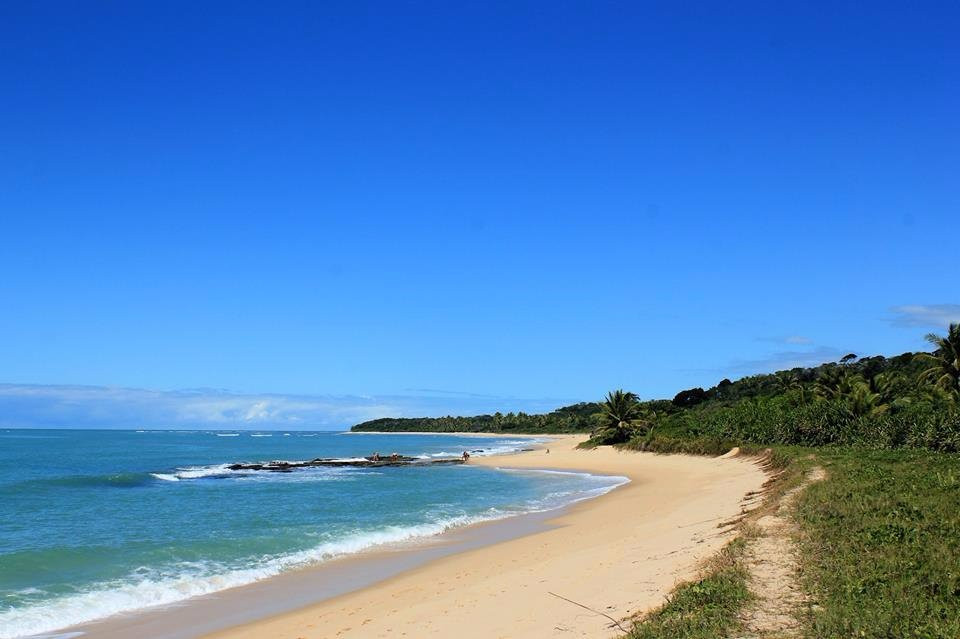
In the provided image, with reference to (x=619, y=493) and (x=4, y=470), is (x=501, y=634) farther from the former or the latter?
(x=4, y=470)

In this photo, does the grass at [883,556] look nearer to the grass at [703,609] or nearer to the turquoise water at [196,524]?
the grass at [703,609]

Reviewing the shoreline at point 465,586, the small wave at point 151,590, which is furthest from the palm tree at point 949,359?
the small wave at point 151,590

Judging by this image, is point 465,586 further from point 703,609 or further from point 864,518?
point 864,518

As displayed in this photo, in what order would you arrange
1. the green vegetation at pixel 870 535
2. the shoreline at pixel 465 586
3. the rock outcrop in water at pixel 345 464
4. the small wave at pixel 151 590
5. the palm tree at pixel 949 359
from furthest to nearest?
the rock outcrop in water at pixel 345 464 < the palm tree at pixel 949 359 < the small wave at pixel 151 590 < the shoreline at pixel 465 586 < the green vegetation at pixel 870 535

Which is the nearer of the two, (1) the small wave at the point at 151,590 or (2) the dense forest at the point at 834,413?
(1) the small wave at the point at 151,590

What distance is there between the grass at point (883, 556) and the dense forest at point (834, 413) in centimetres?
1868

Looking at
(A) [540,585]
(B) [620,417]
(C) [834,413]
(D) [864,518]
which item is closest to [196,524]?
(A) [540,585]

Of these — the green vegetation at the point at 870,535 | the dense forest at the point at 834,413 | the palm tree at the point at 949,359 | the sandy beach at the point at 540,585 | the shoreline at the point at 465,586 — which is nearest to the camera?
the green vegetation at the point at 870,535

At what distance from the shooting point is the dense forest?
36.4m

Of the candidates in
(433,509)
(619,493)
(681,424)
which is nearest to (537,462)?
(681,424)

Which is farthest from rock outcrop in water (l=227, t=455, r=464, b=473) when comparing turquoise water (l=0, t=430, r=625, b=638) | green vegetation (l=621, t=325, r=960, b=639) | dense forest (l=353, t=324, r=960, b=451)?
green vegetation (l=621, t=325, r=960, b=639)

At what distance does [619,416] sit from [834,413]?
26.9 meters

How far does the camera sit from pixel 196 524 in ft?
86.0

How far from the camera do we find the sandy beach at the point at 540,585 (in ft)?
34.5
